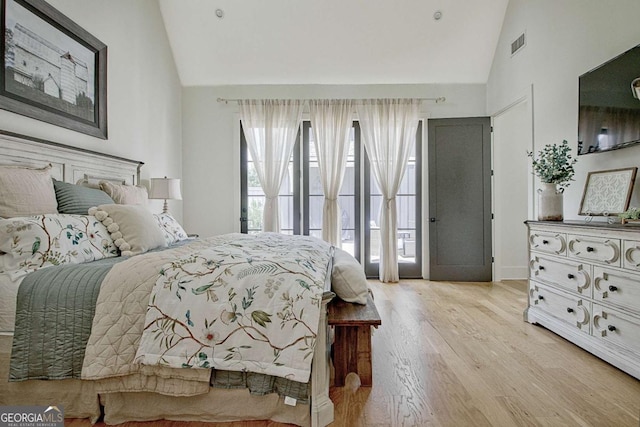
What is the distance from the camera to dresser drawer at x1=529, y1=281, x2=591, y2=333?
238 centimetres

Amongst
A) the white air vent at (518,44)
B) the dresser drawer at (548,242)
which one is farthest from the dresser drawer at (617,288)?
the white air vent at (518,44)

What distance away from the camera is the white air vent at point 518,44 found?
151 inches

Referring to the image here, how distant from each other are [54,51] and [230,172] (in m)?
2.47

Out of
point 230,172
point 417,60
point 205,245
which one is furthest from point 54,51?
point 417,60

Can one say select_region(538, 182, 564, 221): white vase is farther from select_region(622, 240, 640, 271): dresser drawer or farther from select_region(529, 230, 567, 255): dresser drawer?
select_region(622, 240, 640, 271): dresser drawer

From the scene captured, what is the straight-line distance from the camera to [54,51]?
259cm

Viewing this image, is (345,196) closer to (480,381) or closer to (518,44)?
(518,44)

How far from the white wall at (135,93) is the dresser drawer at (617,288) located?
13.3 feet

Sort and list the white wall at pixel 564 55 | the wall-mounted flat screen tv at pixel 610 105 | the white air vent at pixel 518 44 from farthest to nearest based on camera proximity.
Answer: the white air vent at pixel 518 44, the white wall at pixel 564 55, the wall-mounted flat screen tv at pixel 610 105

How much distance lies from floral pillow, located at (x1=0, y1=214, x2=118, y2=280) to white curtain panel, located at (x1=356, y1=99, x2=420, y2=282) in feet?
11.3

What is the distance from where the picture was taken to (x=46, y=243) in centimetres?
171

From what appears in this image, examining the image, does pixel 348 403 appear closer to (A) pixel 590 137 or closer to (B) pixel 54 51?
(A) pixel 590 137

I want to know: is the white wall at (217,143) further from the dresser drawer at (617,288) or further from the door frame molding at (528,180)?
the dresser drawer at (617,288)

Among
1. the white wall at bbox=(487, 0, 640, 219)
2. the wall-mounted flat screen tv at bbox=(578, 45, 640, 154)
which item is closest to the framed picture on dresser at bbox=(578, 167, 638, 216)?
the white wall at bbox=(487, 0, 640, 219)
